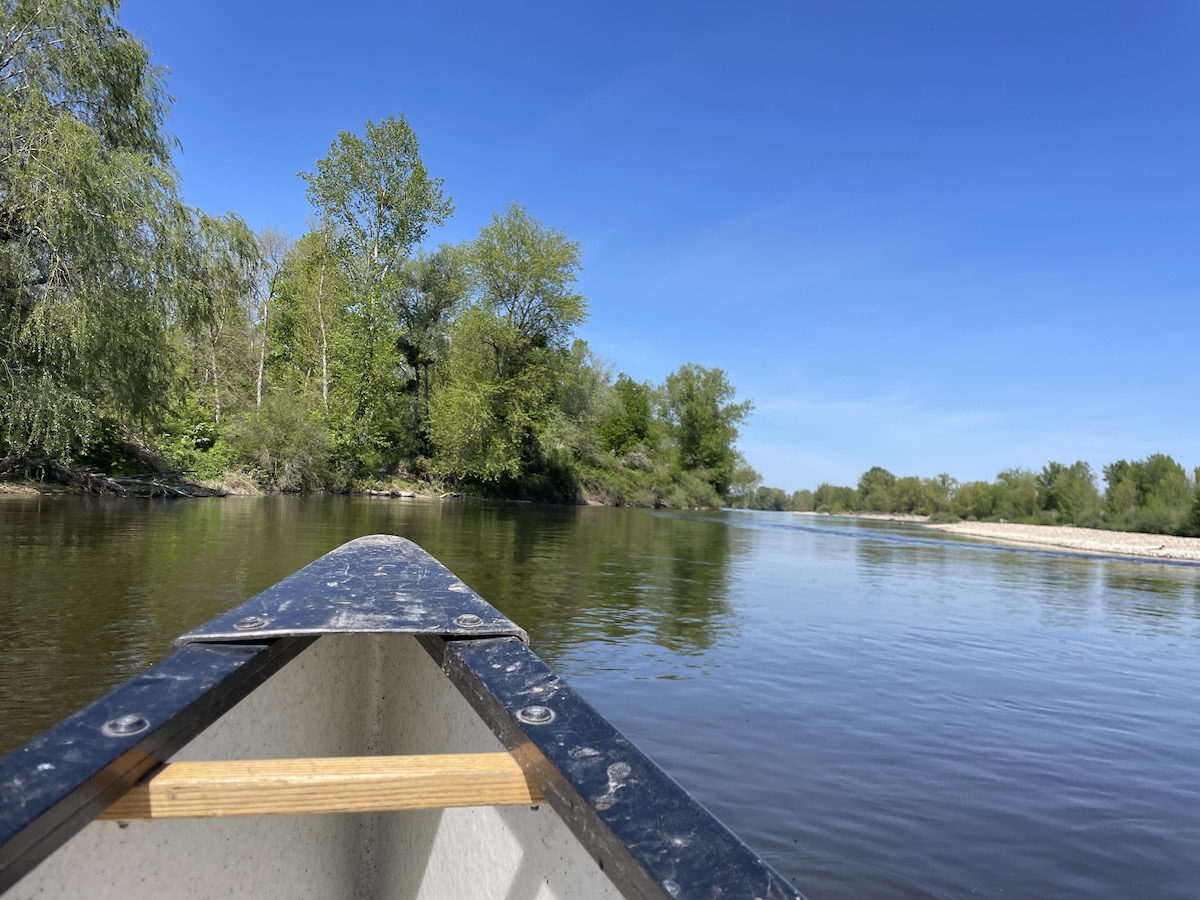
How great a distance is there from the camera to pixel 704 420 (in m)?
66.4

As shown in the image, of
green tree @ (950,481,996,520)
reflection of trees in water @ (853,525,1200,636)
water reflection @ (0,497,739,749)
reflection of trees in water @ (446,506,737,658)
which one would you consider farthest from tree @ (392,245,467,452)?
green tree @ (950,481,996,520)

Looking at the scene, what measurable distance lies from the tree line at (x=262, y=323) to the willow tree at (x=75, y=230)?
41 millimetres

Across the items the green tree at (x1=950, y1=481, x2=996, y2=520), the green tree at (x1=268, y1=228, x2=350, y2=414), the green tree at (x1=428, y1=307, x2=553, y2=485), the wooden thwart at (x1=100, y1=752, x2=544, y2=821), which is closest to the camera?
the wooden thwart at (x1=100, y1=752, x2=544, y2=821)

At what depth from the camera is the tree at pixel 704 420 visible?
66.2 metres

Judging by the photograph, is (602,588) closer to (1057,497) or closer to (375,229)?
(375,229)

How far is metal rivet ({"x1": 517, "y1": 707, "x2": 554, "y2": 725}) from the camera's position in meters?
1.27

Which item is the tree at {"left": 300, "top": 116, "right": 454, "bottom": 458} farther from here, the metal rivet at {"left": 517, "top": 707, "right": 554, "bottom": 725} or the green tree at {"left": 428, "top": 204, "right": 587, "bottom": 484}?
the metal rivet at {"left": 517, "top": 707, "right": 554, "bottom": 725}

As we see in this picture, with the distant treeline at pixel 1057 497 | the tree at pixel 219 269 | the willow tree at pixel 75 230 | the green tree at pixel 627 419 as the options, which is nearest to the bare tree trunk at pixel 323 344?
the tree at pixel 219 269

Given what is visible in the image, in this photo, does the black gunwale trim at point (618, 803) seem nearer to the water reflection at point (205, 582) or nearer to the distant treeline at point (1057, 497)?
the water reflection at point (205, 582)

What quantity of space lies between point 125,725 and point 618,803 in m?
0.78

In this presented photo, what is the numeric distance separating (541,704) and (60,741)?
2.46 feet

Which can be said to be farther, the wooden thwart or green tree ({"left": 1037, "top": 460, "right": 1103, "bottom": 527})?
green tree ({"left": 1037, "top": 460, "right": 1103, "bottom": 527})

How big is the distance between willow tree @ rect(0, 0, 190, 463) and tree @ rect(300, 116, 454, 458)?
634 inches

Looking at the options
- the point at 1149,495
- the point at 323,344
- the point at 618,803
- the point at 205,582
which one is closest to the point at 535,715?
the point at 618,803
